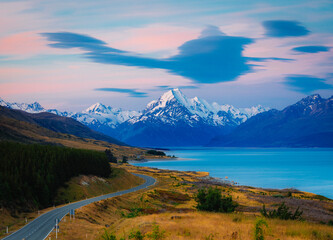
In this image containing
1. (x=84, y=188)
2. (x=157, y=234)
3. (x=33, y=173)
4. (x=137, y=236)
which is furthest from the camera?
(x=84, y=188)

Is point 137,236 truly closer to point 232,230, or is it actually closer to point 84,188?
point 232,230

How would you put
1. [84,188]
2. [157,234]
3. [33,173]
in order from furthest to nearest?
[84,188]
[33,173]
[157,234]

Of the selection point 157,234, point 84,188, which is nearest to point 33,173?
point 84,188

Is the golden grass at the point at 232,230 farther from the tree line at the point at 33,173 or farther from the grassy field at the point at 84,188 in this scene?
the tree line at the point at 33,173

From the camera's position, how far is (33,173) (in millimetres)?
70688

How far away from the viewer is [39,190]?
69812mm

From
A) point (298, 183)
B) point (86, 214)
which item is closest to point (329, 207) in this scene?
point (86, 214)

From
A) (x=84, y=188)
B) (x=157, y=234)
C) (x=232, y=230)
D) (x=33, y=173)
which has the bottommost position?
(x=84, y=188)

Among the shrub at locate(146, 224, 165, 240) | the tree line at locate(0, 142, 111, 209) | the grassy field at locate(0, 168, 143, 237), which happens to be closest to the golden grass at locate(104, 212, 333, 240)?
the shrub at locate(146, 224, 165, 240)

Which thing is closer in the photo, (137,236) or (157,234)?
(157,234)

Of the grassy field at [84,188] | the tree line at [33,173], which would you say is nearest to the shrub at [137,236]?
the grassy field at [84,188]

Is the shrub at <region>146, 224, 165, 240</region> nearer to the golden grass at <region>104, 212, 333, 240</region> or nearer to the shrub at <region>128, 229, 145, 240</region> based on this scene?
the golden grass at <region>104, 212, 333, 240</region>

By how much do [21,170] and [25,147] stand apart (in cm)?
1832

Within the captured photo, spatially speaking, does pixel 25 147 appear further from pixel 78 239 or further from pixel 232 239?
pixel 232 239
